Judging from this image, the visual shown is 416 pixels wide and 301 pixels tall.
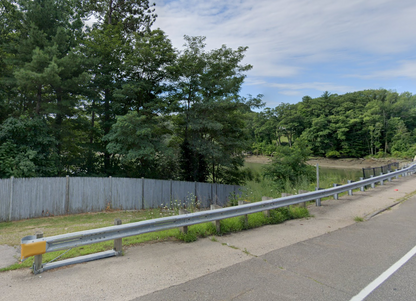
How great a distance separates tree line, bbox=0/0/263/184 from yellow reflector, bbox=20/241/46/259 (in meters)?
10.9

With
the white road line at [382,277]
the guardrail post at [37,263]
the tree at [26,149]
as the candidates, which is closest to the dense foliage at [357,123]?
the tree at [26,149]

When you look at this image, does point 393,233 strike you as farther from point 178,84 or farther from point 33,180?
point 178,84

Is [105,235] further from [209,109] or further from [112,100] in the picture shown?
[112,100]

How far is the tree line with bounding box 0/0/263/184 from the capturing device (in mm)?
14500

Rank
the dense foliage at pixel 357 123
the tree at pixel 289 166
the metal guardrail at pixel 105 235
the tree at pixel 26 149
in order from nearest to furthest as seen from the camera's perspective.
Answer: the metal guardrail at pixel 105 235 → the tree at pixel 26 149 → the tree at pixel 289 166 → the dense foliage at pixel 357 123

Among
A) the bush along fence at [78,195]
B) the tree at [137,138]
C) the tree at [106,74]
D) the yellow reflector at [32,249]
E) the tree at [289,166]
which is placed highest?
the tree at [106,74]

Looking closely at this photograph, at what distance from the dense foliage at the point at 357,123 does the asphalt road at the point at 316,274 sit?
184 ft

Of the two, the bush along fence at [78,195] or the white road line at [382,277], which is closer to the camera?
the white road line at [382,277]

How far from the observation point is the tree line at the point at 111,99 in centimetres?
1450

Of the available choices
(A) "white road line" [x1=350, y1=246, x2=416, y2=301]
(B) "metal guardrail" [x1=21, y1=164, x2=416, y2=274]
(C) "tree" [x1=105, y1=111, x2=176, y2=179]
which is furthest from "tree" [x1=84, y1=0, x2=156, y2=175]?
(A) "white road line" [x1=350, y1=246, x2=416, y2=301]

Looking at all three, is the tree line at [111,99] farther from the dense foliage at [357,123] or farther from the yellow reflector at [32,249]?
the dense foliage at [357,123]

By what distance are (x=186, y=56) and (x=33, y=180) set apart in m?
11.8

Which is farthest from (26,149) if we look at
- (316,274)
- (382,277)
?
(382,277)

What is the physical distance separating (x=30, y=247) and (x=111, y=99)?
16022mm
